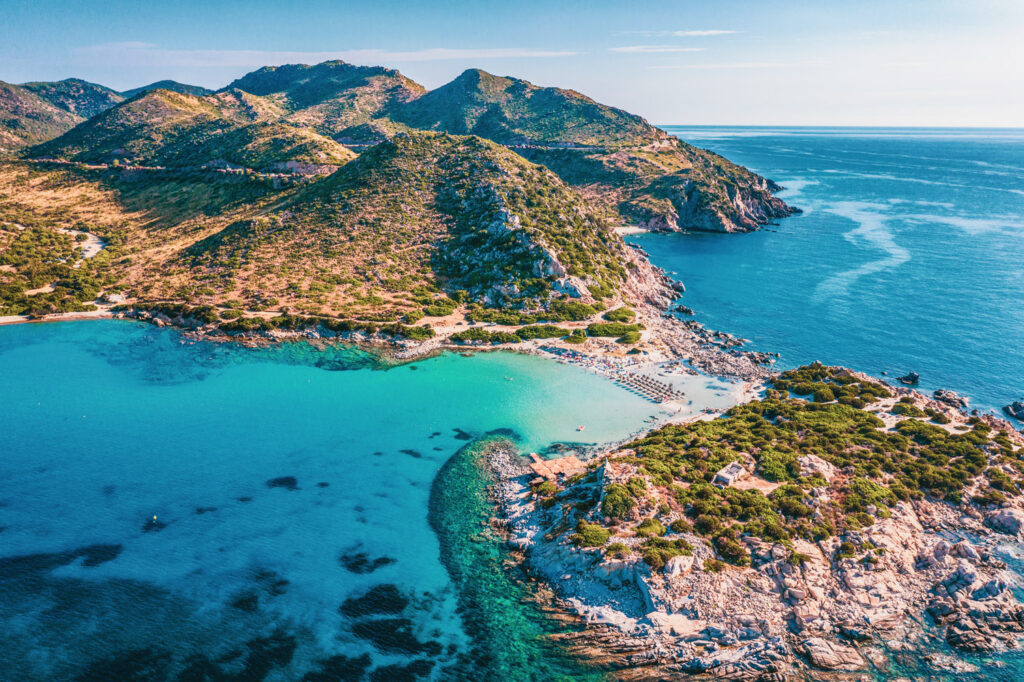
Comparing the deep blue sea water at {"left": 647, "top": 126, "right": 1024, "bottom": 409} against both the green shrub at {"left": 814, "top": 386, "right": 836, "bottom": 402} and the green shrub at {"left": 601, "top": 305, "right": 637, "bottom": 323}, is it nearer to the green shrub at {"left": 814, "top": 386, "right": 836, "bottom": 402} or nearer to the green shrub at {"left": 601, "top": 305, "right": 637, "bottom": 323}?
the green shrub at {"left": 814, "top": 386, "right": 836, "bottom": 402}

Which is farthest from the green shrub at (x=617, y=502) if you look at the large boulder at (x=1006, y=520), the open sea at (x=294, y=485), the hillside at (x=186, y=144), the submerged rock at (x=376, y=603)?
the hillside at (x=186, y=144)

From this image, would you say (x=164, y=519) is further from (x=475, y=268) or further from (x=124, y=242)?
(x=124, y=242)

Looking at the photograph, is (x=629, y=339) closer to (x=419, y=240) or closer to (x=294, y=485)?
(x=419, y=240)

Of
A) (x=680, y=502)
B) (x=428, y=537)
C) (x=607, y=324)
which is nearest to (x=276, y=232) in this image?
(x=607, y=324)

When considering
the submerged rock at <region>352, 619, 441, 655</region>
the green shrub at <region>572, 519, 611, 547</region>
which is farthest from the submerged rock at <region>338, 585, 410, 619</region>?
the green shrub at <region>572, 519, 611, 547</region>

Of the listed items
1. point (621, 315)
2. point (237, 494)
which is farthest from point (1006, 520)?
point (237, 494)

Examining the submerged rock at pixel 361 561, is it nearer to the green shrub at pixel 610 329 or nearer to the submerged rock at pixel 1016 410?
the green shrub at pixel 610 329

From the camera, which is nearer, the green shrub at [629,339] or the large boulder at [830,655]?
the large boulder at [830,655]
